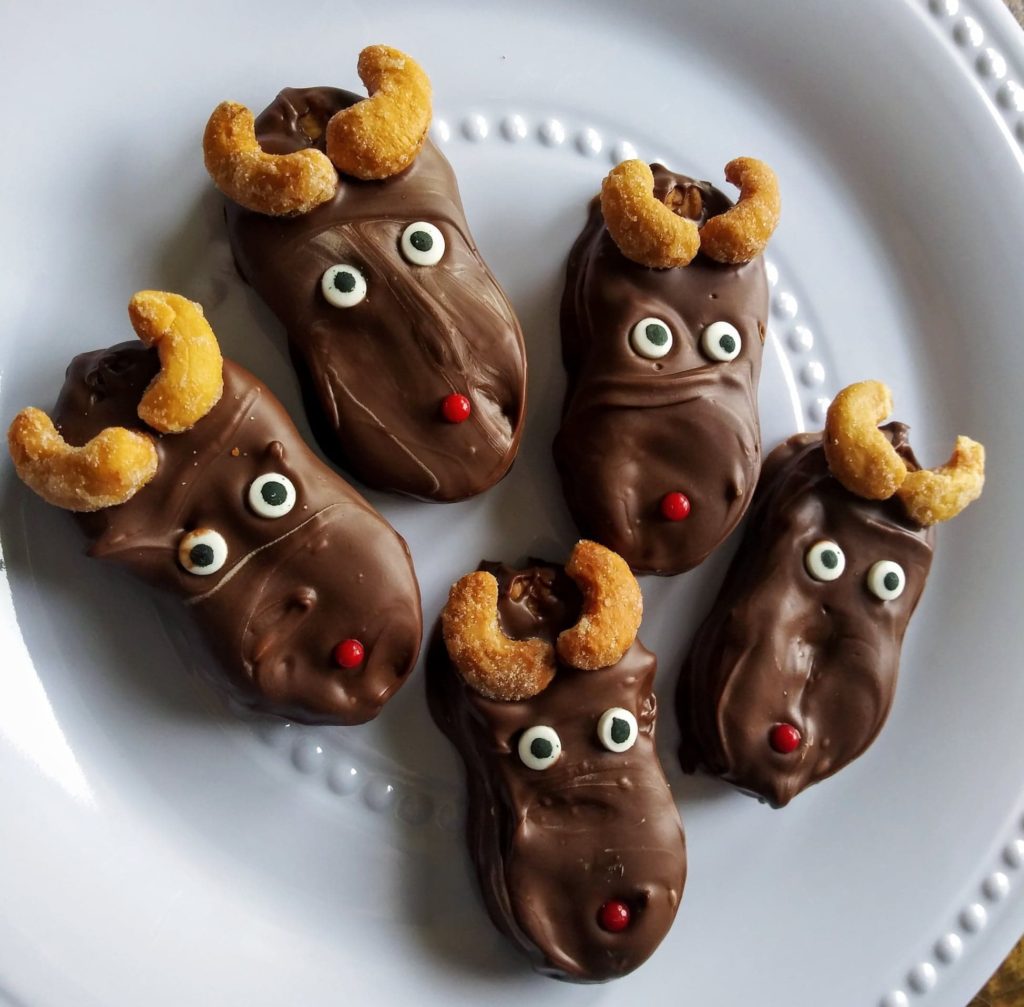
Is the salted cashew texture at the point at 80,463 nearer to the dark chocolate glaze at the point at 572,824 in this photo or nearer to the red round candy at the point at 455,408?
the red round candy at the point at 455,408

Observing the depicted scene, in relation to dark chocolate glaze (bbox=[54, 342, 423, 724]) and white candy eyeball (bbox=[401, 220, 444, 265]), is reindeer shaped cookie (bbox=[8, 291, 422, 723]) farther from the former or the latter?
white candy eyeball (bbox=[401, 220, 444, 265])

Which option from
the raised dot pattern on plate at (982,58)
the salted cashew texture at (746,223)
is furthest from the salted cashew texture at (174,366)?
the raised dot pattern on plate at (982,58)

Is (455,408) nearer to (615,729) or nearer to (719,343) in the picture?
(719,343)

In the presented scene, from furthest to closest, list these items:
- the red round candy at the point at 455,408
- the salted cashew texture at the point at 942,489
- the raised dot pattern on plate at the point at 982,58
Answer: the raised dot pattern on plate at the point at 982,58
the salted cashew texture at the point at 942,489
the red round candy at the point at 455,408

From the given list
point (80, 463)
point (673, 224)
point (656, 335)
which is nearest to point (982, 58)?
point (673, 224)

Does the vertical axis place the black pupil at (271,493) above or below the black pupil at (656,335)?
below

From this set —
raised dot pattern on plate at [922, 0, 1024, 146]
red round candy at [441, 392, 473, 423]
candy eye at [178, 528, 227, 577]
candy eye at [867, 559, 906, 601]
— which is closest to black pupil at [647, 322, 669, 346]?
red round candy at [441, 392, 473, 423]

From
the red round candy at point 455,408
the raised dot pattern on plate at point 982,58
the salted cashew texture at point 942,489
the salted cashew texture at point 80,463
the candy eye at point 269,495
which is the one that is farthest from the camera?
the raised dot pattern on plate at point 982,58
